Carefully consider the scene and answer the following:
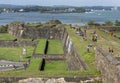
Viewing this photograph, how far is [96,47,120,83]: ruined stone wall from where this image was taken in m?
10.7

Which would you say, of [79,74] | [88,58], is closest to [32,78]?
[79,74]

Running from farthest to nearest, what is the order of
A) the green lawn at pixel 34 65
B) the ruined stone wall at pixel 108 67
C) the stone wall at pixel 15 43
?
the stone wall at pixel 15 43 → the green lawn at pixel 34 65 → the ruined stone wall at pixel 108 67

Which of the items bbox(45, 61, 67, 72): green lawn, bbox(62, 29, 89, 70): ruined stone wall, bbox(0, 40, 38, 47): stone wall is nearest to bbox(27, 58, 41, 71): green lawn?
bbox(45, 61, 67, 72): green lawn

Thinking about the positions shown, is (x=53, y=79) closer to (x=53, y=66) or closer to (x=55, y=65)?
(x=53, y=66)

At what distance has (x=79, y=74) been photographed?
1298 cm

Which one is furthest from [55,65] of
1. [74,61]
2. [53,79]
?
[53,79]

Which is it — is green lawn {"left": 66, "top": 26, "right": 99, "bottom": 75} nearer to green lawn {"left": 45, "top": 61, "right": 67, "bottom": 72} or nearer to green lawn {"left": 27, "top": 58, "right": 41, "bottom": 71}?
green lawn {"left": 45, "top": 61, "right": 67, "bottom": 72}

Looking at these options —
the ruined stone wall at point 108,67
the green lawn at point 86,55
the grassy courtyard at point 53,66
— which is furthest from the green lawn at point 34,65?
the ruined stone wall at point 108,67

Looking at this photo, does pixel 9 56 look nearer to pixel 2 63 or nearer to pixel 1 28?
pixel 2 63

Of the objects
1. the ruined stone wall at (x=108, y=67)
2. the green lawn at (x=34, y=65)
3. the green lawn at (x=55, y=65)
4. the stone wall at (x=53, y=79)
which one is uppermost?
the ruined stone wall at (x=108, y=67)

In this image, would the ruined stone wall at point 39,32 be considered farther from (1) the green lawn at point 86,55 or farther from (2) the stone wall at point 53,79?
(2) the stone wall at point 53,79

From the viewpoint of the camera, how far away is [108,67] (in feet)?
37.9

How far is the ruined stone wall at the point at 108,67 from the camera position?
10.7 meters

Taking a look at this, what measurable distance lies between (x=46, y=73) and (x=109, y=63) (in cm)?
271
